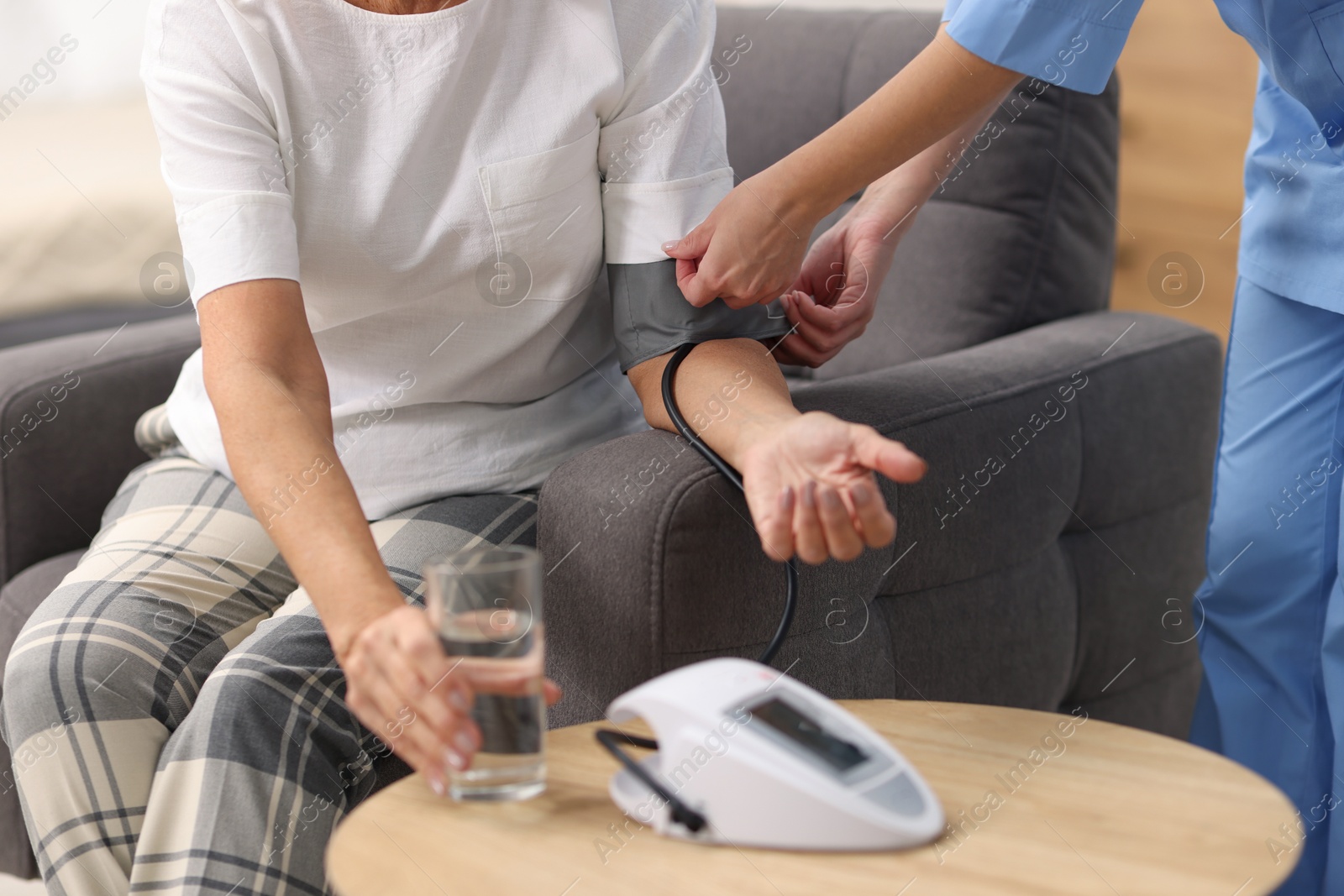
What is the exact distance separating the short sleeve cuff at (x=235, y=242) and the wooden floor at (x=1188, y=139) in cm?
140

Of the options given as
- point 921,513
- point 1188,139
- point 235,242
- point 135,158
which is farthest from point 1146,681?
point 135,158

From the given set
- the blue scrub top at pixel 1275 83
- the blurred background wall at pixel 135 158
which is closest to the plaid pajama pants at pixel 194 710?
the blue scrub top at pixel 1275 83

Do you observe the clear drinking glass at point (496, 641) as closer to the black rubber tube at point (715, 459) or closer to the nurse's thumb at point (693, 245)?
the black rubber tube at point (715, 459)

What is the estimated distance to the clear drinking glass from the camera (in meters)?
0.63

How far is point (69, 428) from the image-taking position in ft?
4.51

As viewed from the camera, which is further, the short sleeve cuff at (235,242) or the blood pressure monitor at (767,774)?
the short sleeve cuff at (235,242)

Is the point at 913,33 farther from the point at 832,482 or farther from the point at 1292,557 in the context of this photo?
the point at 832,482

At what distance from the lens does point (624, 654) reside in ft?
2.97

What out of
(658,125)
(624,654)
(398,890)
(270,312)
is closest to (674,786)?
(398,890)

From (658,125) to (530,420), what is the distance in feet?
0.93

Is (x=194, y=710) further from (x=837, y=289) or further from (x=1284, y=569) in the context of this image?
(x=1284, y=569)

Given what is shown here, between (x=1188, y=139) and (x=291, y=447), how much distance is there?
165 cm

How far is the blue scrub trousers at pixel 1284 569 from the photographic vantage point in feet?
3.22

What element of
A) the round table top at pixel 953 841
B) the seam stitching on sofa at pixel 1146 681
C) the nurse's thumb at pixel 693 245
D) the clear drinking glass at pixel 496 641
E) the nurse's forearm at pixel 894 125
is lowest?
the seam stitching on sofa at pixel 1146 681
